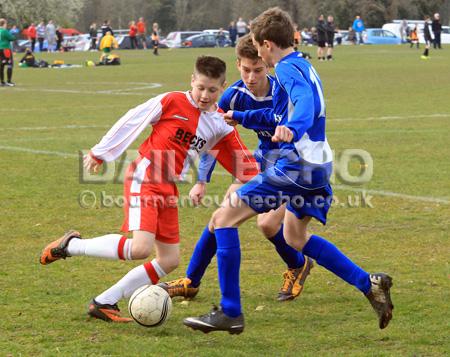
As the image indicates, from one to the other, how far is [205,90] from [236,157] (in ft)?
1.95

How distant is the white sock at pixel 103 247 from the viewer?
596 cm

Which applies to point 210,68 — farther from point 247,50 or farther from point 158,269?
point 158,269

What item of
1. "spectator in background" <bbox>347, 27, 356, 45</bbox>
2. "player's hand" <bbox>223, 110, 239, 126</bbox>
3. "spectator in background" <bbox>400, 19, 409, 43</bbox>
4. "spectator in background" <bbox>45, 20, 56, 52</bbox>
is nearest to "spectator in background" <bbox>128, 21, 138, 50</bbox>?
"spectator in background" <bbox>45, 20, 56, 52</bbox>

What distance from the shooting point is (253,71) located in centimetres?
648

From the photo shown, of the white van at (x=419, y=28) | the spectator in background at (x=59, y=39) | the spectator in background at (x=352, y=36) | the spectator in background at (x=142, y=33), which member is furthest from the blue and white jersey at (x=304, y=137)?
the spectator in background at (x=352, y=36)

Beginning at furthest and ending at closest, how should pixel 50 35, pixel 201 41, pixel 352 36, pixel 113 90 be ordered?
pixel 352 36 < pixel 201 41 < pixel 50 35 < pixel 113 90

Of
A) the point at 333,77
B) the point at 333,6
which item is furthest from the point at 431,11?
the point at 333,77

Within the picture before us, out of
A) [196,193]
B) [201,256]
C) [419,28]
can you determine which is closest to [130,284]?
[201,256]

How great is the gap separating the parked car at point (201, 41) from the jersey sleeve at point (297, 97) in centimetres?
6197

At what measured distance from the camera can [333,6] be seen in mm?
83750

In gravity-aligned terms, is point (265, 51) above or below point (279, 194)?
above

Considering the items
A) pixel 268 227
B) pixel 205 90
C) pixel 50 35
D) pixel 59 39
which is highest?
pixel 205 90

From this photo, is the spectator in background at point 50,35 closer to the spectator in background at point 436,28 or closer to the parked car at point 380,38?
the parked car at point 380,38

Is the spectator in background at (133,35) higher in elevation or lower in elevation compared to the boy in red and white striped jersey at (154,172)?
lower
